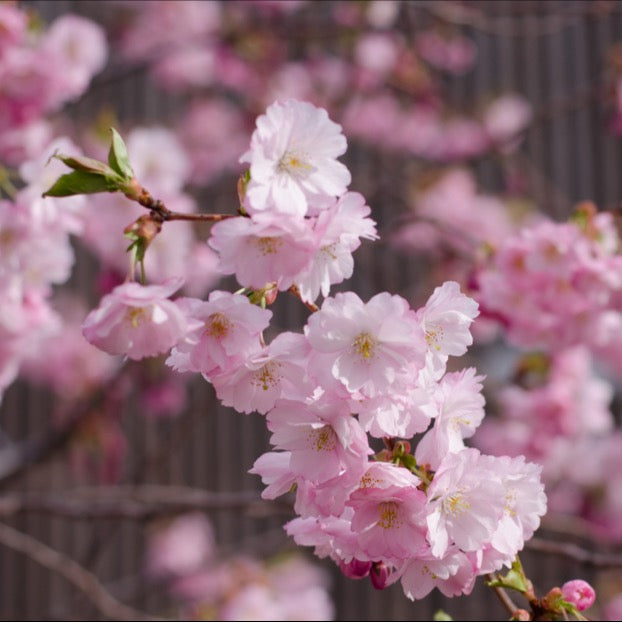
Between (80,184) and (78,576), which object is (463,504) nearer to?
(80,184)

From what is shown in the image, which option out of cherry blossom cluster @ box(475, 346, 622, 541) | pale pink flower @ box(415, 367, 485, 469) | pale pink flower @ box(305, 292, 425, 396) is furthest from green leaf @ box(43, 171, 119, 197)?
cherry blossom cluster @ box(475, 346, 622, 541)

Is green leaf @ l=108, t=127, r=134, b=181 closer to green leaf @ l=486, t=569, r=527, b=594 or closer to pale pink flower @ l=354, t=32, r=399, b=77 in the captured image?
green leaf @ l=486, t=569, r=527, b=594

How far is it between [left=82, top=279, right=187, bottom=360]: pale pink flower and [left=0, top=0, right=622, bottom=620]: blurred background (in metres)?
2.01

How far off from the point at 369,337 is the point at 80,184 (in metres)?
0.27

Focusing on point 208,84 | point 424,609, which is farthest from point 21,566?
point 208,84

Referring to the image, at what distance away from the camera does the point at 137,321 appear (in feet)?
2.31

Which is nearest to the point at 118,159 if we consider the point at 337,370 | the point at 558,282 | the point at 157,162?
the point at 337,370

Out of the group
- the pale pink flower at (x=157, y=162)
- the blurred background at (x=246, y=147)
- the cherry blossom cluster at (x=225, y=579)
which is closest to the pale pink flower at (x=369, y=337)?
the cherry blossom cluster at (x=225, y=579)

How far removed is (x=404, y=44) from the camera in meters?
3.52

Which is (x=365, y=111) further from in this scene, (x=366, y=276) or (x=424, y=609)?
(x=424, y=609)

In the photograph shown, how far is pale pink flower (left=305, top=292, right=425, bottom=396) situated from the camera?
2.18ft

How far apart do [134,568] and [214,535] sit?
372 millimetres

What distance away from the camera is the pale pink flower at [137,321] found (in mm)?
691

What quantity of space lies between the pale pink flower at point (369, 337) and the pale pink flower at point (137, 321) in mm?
106
